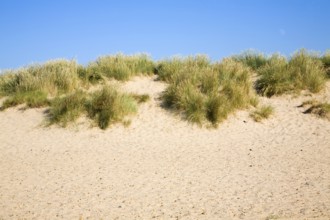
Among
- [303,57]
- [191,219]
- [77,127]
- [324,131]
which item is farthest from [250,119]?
[191,219]

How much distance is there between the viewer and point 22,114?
1230 cm

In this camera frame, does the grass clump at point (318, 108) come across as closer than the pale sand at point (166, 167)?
No

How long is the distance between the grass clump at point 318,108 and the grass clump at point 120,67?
19.1 feet

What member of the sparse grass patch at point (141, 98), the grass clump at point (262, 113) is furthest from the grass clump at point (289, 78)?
the sparse grass patch at point (141, 98)

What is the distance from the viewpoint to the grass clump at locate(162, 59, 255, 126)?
1146 centimetres

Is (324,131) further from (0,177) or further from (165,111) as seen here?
(0,177)

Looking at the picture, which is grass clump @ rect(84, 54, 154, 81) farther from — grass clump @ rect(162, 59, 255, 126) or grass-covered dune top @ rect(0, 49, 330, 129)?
grass clump @ rect(162, 59, 255, 126)

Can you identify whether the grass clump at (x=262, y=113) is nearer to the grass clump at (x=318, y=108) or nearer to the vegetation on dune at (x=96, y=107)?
the grass clump at (x=318, y=108)

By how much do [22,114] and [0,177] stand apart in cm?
483

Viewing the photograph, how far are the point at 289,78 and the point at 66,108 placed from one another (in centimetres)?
778

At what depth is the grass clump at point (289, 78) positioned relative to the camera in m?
13.0

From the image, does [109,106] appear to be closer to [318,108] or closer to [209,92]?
[209,92]

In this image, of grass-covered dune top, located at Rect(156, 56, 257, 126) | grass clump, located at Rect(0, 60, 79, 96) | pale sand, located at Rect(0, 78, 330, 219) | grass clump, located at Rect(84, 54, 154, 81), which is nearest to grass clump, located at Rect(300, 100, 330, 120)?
pale sand, located at Rect(0, 78, 330, 219)

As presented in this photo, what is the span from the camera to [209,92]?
12.4m
